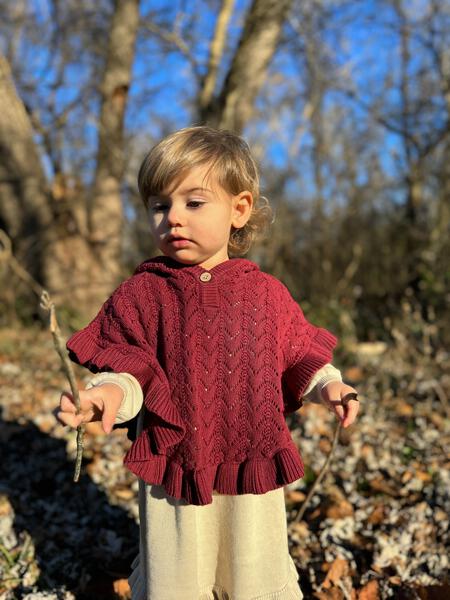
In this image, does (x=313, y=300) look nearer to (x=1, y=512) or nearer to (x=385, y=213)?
(x=385, y=213)

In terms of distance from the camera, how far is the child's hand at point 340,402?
5.71ft

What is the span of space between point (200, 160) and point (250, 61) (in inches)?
146

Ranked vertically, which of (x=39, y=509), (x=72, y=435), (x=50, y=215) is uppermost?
(x=50, y=215)

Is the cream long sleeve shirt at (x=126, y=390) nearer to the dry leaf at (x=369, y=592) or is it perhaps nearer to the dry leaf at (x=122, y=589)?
the dry leaf at (x=122, y=589)

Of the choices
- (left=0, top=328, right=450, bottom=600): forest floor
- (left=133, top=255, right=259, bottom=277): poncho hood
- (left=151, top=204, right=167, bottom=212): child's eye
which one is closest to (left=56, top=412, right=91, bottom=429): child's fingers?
(left=133, top=255, right=259, bottom=277): poncho hood

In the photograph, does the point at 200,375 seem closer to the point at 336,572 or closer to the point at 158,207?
the point at 158,207

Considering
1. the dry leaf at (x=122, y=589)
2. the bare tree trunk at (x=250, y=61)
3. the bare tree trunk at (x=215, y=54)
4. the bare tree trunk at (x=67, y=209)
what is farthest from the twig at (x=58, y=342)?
the bare tree trunk at (x=67, y=209)

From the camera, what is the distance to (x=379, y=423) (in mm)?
3857

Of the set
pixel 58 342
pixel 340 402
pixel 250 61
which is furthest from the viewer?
pixel 250 61

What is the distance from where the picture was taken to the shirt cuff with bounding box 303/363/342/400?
73.3 inches

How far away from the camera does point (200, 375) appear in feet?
5.86

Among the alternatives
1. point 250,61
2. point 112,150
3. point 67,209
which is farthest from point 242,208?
point 67,209

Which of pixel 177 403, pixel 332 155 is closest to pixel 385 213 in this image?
pixel 332 155

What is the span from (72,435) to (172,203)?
94.0 inches
